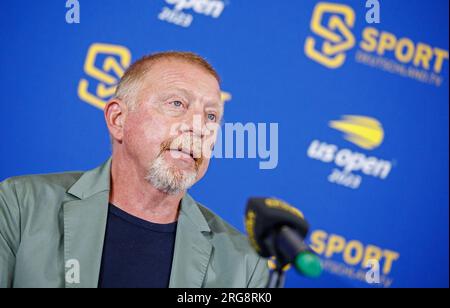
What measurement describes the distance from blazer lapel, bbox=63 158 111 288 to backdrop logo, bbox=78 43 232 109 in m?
0.38

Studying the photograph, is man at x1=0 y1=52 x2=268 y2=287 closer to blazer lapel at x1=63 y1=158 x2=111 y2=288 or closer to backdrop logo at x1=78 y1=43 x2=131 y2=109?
blazer lapel at x1=63 y1=158 x2=111 y2=288

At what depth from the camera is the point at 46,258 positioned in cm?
137

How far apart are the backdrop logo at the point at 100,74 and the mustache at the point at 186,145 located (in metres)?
0.41

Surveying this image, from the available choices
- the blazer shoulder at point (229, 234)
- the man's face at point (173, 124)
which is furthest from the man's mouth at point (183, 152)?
the blazer shoulder at point (229, 234)

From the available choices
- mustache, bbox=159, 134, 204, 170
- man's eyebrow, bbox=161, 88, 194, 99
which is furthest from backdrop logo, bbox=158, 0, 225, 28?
mustache, bbox=159, 134, 204, 170

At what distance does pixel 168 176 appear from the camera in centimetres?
151

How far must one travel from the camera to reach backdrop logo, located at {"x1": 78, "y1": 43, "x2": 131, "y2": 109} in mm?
1838

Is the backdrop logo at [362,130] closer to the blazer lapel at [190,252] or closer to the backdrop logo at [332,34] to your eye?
the backdrop logo at [332,34]

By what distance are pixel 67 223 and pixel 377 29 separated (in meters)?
1.38

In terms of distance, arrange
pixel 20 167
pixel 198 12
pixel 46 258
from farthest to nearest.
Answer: pixel 198 12 < pixel 20 167 < pixel 46 258

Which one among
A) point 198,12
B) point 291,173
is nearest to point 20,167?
point 198,12

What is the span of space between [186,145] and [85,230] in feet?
1.16

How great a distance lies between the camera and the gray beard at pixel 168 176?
1.51 metres

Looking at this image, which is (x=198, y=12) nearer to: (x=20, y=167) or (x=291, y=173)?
(x=291, y=173)
